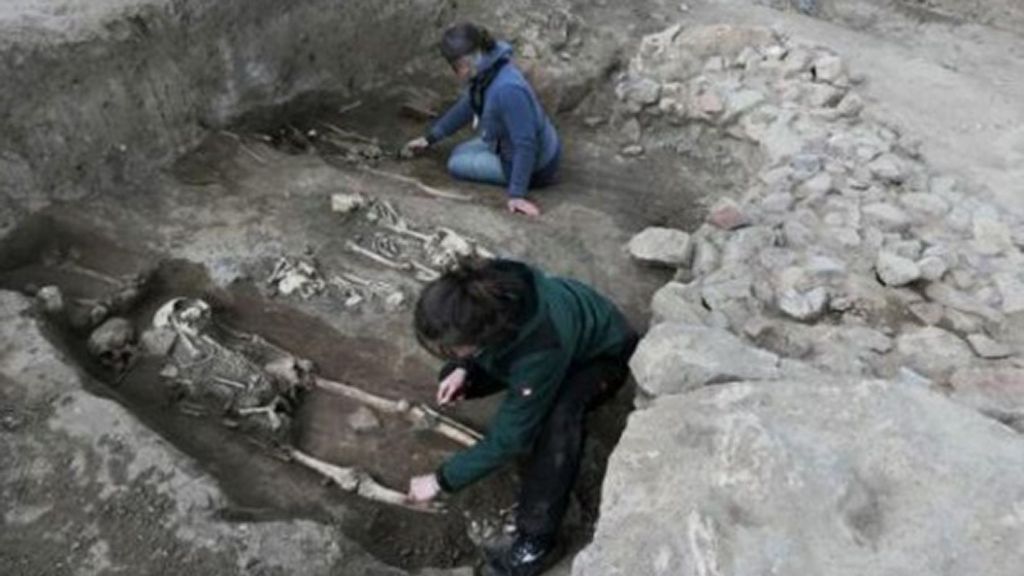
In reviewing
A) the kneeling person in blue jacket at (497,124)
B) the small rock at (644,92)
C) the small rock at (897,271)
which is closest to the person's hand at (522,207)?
the kneeling person in blue jacket at (497,124)

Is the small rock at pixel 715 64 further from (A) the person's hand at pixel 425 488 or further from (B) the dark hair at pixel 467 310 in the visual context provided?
(A) the person's hand at pixel 425 488

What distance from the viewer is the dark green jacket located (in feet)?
10.5

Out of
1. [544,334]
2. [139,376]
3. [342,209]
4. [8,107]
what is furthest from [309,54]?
[544,334]

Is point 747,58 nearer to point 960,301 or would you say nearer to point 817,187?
point 817,187

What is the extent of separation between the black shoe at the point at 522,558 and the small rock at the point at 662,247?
1.54 metres

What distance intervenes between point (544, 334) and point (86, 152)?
107 inches

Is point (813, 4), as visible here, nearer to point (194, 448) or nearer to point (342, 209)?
point (342, 209)

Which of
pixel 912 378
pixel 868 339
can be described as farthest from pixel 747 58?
pixel 912 378

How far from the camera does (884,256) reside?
411cm

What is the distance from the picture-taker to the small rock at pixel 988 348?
12.1 ft

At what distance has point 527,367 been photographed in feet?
10.5

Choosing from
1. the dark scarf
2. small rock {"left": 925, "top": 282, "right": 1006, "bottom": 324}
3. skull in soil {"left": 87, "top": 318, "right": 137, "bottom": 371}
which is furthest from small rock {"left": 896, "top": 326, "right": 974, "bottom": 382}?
skull in soil {"left": 87, "top": 318, "right": 137, "bottom": 371}

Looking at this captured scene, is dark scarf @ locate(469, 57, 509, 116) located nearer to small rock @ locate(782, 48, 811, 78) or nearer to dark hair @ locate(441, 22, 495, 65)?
dark hair @ locate(441, 22, 495, 65)

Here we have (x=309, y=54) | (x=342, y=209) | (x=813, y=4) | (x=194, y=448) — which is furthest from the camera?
(x=813, y=4)
